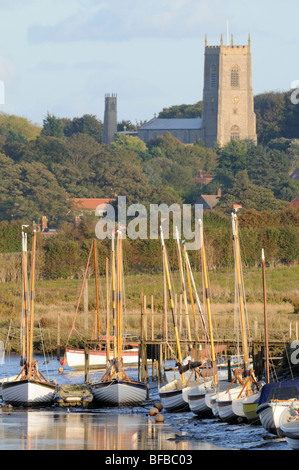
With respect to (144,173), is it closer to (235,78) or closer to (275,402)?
(235,78)

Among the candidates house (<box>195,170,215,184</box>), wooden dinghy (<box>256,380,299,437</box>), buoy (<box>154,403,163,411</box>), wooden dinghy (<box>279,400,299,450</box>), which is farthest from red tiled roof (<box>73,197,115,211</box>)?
wooden dinghy (<box>279,400,299,450</box>)

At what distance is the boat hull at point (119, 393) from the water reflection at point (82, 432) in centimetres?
150

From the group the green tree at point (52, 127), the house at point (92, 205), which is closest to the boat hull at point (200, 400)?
the house at point (92, 205)

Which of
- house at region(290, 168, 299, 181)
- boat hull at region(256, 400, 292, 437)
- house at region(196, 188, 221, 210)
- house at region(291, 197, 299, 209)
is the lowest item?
boat hull at region(256, 400, 292, 437)

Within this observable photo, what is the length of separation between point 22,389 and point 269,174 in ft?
365

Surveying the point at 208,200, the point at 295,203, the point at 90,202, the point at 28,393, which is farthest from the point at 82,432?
the point at 208,200

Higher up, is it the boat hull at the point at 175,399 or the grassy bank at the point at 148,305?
the grassy bank at the point at 148,305

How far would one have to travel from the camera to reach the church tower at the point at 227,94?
191 meters

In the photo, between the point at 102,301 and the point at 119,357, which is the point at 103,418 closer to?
the point at 119,357

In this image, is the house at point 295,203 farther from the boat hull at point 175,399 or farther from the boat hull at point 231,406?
the boat hull at point 231,406

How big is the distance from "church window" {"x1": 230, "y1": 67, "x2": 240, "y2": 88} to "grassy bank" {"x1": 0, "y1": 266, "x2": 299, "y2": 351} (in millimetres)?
118677

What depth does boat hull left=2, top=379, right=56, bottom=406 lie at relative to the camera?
116 feet

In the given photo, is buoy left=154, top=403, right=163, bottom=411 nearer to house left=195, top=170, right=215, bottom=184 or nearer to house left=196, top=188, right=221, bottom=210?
house left=196, top=188, right=221, bottom=210

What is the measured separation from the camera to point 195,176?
164 metres
